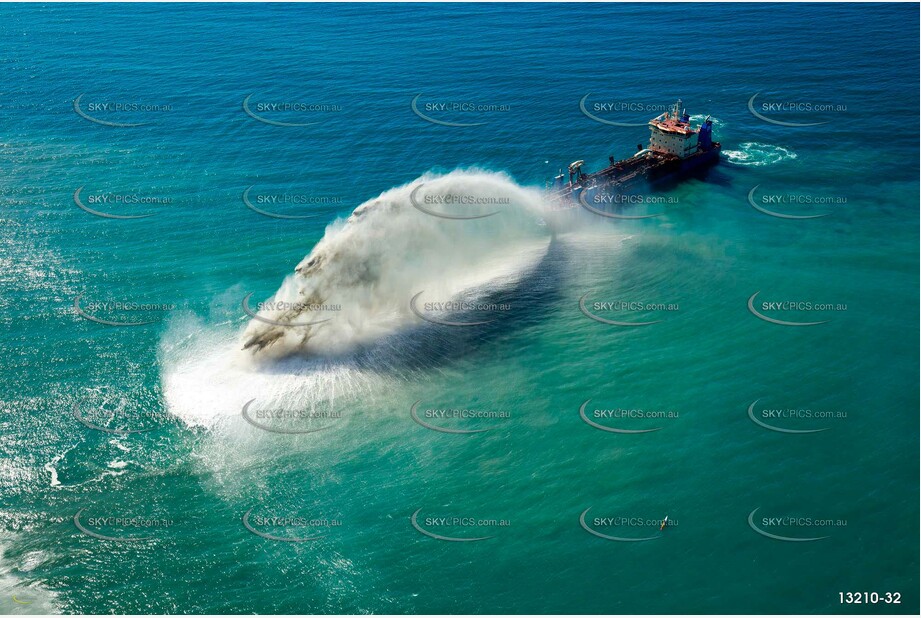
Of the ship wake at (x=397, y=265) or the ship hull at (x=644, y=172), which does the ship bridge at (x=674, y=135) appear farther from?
the ship wake at (x=397, y=265)

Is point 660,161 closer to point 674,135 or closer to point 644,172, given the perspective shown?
point 644,172

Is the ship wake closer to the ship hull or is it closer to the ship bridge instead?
the ship hull

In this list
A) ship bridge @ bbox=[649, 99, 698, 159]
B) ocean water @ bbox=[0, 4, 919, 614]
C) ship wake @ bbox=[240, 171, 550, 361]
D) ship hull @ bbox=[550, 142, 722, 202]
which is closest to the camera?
ocean water @ bbox=[0, 4, 919, 614]

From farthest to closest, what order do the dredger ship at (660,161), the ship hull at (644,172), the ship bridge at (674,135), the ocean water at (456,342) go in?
the ship bridge at (674,135) → the dredger ship at (660,161) → the ship hull at (644,172) → the ocean water at (456,342)

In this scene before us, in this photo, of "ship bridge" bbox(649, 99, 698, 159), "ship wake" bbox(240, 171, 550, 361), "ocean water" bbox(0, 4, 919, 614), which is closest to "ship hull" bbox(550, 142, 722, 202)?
"ship bridge" bbox(649, 99, 698, 159)

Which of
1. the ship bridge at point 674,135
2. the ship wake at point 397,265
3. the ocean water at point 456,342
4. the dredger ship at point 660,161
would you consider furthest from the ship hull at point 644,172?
the ship wake at point 397,265

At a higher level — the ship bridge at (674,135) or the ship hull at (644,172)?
the ship bridge at (674,135)
